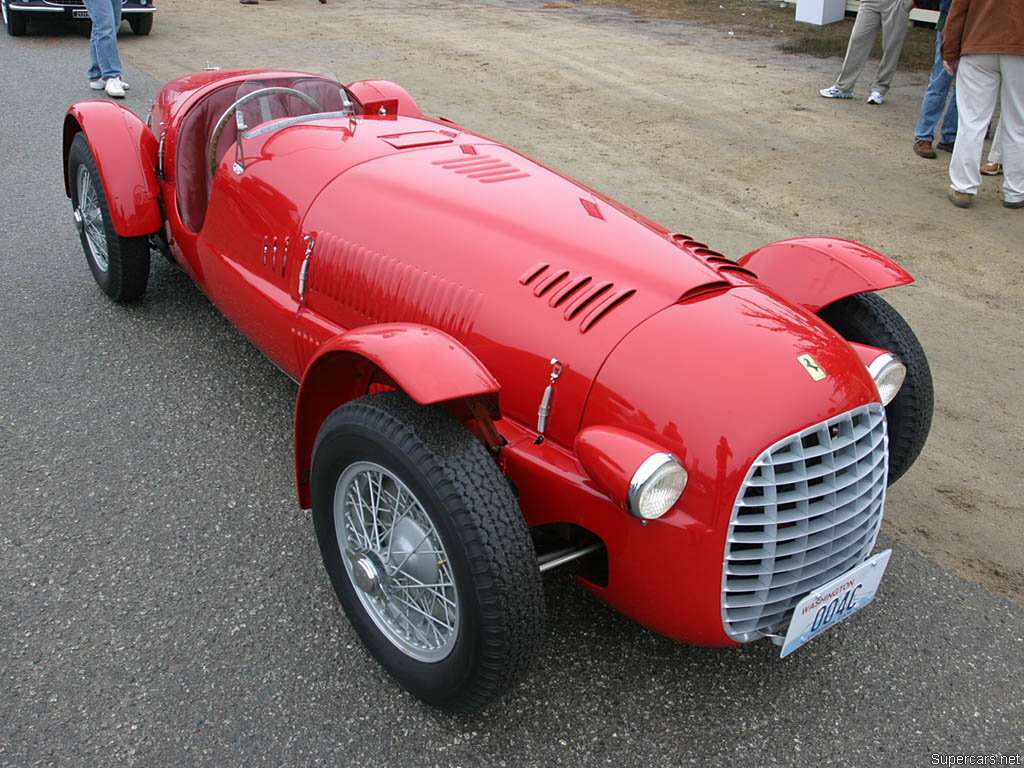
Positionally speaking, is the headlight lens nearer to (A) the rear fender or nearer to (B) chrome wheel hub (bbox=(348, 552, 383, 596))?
(B) chrome wheel hub (bbox=(348, 552, 383, 596))

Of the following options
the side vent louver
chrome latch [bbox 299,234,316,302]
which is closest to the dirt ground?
chrome latch [bbox 299,234,316,302]

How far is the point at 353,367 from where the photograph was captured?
2.49 m

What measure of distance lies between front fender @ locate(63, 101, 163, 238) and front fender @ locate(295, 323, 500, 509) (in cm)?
186

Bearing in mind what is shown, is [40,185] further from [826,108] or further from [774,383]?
[826,108]

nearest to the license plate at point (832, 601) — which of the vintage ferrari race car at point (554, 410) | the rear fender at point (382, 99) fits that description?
the vintage ferrari race car at point (554, 410)

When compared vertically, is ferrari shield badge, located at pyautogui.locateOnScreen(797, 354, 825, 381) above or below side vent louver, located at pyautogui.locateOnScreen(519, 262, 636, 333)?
below

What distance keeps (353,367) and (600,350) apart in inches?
30.0

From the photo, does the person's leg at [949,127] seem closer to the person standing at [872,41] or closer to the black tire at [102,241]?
the person standing at [872,41]

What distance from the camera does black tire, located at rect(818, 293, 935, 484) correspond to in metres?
2.70

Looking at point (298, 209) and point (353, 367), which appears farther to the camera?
point (298, 209)

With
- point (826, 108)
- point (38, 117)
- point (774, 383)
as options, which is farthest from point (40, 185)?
point (826, 108)

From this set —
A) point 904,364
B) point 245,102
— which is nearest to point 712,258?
point 904,364

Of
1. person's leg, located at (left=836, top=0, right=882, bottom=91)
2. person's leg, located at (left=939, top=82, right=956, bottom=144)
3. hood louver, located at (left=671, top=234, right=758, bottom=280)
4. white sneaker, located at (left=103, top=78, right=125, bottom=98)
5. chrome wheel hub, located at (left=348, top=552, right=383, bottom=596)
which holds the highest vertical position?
person's leg, located at (left=836, top=0, right=882, bottom=91)

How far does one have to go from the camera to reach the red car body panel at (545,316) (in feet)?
6.61
